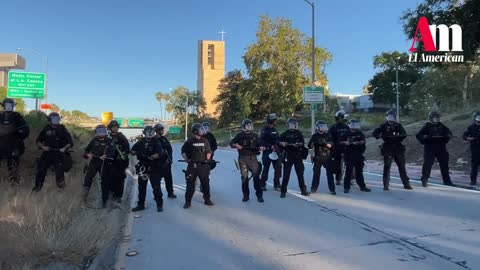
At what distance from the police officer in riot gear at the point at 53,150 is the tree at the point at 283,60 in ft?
151

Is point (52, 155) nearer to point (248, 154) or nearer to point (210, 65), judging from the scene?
point (248, 154)

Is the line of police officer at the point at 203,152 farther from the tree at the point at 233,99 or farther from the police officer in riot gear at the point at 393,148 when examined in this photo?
the tree at the point at 233,99

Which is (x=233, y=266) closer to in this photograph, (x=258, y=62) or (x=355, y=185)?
(x=355, y=185)

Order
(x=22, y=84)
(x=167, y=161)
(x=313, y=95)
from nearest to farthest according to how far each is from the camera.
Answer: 1. (x=167, y=161)
2. (x=313, y=95)
3. (x=22, y=84)

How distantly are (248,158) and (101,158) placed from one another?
9.88 feet

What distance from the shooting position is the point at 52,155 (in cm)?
945

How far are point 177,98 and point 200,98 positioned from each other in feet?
34.6

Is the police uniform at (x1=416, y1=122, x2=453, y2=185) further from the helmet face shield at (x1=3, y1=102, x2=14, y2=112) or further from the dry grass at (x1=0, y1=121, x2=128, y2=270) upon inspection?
the helmet face shield at (x1=3, y1=102, x2=14, y2=112)

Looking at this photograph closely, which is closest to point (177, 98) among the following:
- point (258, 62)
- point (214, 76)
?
point (214, 76)

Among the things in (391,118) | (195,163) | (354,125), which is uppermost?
(391,118)

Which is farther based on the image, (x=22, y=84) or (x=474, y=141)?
(x=22, y=84)

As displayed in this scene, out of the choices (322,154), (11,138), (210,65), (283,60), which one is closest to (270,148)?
(322,154)

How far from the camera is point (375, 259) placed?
18.8 ft

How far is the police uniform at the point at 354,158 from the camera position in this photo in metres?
11.1
